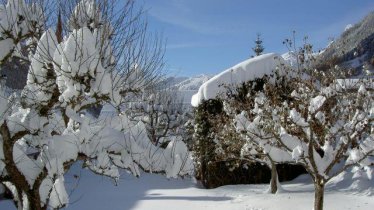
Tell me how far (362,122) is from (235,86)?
21.3 feet

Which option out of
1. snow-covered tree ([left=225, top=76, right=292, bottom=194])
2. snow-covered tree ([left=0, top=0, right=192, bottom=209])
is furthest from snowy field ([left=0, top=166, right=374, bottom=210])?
snow-covered tree ([left=0, top=0, right=192, bottom=209])

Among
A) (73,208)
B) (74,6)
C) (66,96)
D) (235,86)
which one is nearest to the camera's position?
(66,96)

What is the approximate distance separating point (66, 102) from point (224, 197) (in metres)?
6.82

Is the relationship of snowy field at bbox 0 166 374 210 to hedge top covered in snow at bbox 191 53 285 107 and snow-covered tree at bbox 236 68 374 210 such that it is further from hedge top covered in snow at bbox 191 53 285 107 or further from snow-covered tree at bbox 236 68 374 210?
hedge top covered in snow at bbox 191 53 285 107

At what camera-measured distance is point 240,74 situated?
525 inches

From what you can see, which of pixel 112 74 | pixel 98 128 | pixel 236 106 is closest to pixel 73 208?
pixel 236 106

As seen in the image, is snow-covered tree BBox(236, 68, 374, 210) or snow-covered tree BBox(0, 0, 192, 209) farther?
snow-covered tree BBox(236, 68, 374, 210)

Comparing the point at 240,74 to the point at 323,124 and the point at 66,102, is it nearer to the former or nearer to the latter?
the point at 323,124

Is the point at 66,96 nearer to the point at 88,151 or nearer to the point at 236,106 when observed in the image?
the point at 88,151

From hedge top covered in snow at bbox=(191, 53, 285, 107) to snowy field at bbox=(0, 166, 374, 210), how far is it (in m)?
3.09

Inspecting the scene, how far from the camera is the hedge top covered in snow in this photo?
1327 cm

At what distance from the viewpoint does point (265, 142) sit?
8703 mm

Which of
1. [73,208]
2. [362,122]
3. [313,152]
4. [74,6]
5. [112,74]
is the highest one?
[74,6]

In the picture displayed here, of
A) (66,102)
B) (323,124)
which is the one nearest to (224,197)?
(323,124)
